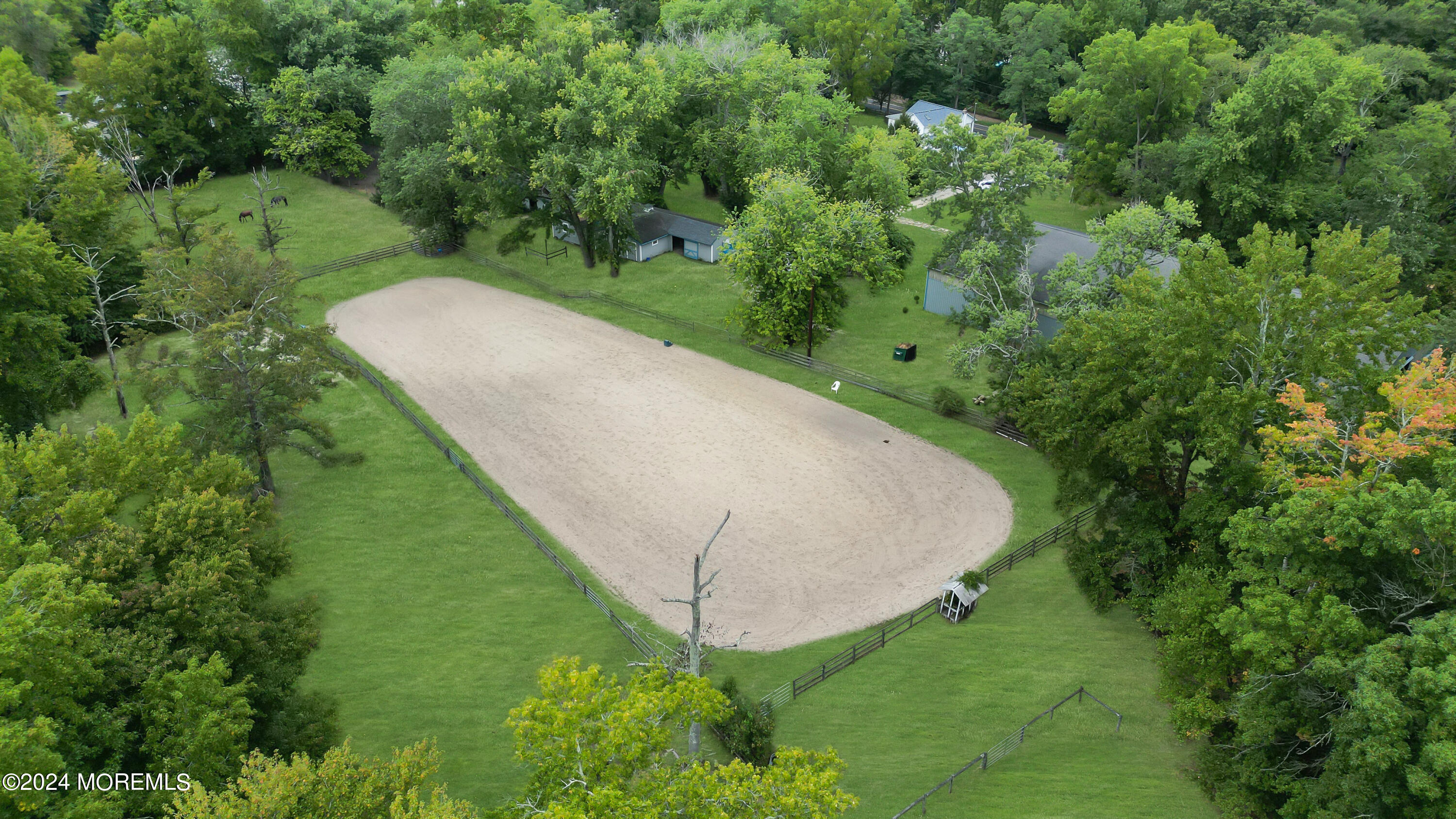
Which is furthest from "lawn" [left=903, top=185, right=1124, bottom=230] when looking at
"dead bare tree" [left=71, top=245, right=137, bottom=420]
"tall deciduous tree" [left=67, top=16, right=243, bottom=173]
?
"tall deciduous tree" [left=67, top=16, right=243, bottom=173]

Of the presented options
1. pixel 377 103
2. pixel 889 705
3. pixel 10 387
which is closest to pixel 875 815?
pixel 889 705

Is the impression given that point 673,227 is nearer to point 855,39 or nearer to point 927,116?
point 927,116

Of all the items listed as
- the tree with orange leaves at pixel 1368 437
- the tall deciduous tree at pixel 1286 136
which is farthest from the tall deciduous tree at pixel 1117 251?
the tall deciduous tree at pixel 1286 136

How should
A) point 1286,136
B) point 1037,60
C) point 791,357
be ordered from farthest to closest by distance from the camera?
point 1037,60
point 1286,136
point 791,357

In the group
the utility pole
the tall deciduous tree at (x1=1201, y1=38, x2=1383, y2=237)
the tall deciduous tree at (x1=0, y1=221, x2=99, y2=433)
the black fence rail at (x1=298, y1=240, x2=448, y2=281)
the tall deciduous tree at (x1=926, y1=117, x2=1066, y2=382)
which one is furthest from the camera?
the black fence rail at (x1=298, y1=240, x2=448, y2=281)

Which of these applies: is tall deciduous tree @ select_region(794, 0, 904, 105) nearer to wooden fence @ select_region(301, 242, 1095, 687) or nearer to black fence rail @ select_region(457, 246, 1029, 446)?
black fence rail @ select_region(457, 246, 1029, 446)

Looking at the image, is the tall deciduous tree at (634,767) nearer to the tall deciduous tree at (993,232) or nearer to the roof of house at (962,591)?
the roof of house at (962,591)

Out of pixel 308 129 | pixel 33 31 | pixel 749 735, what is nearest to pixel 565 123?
pixel 308 129

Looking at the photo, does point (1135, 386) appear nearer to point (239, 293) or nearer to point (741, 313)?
point (741, 313)
